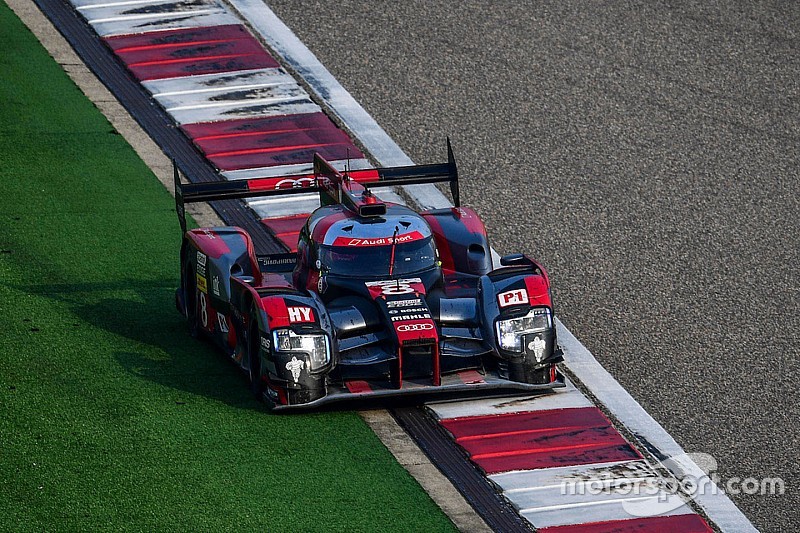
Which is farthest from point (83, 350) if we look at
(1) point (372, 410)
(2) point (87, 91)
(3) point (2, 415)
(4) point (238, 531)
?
(2) point (87, 91)

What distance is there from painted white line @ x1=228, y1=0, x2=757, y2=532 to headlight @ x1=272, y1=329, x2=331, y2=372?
3169 millimetres

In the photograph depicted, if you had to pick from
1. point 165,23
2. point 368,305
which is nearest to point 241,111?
point 165,23

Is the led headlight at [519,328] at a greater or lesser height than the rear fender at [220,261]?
lesser

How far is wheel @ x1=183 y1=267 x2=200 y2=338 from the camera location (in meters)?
15.7

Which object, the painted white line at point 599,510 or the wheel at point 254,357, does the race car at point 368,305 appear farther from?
the painted white line at point 599,510

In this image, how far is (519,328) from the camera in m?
14.1

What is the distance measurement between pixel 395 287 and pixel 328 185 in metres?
2.24

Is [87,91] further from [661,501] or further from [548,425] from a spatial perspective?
[661,501]

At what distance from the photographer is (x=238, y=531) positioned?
11734 mm

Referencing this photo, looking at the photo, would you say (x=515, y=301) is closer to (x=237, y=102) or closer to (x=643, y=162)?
(x=643, y=162)

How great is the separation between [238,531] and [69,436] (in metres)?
2.39

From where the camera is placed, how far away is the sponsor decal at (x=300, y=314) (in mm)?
13773

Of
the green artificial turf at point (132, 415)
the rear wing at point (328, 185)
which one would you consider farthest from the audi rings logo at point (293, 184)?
the green artificial turf at point (132, 415)

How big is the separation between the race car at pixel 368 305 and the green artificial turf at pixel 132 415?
0.51 metres
